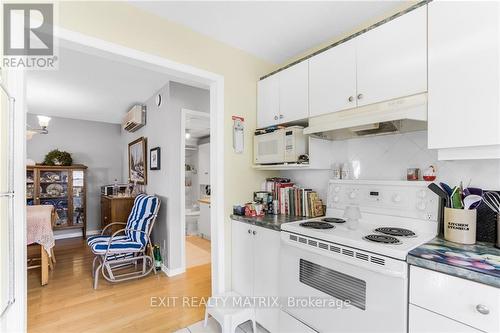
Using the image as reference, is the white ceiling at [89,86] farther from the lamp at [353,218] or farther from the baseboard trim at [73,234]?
the lamp at [353,218]

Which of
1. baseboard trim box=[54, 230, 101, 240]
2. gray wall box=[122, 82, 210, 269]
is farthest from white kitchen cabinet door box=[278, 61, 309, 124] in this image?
baseboard trim box=[54, 230, 101, 240]

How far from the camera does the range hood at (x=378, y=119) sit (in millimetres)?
1395

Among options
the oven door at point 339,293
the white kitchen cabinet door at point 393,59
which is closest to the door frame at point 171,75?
the oven door at point 339,293

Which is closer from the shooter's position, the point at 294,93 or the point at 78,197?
the point at 294,93

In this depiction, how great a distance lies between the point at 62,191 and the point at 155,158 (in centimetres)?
261

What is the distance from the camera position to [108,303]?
240 cm

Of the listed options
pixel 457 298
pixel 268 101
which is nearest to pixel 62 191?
pixel 268 101

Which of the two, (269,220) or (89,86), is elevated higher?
(89,86)

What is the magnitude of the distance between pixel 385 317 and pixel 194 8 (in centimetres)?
219

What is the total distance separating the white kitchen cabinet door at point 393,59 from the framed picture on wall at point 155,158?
258 cm

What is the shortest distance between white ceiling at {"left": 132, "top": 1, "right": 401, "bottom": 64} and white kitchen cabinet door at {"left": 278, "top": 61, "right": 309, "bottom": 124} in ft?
0.94

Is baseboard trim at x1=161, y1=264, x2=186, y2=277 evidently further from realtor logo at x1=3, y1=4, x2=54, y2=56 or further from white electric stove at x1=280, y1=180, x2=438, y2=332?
realtor logo at x1=3, y1=4, x2=54, y2=56

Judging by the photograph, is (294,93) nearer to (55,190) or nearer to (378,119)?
(378,119)

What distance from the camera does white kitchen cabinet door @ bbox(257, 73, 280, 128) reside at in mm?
2254
